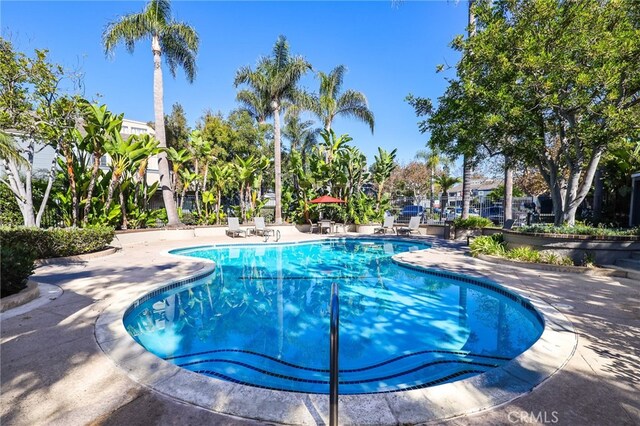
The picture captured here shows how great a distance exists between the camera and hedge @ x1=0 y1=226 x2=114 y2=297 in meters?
5.20

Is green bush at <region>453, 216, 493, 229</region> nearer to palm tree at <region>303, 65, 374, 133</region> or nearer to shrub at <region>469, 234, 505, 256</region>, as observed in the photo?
shrub at <region>469, 234, 505, 256</region>

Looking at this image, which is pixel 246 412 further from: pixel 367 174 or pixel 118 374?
pixel 367 174

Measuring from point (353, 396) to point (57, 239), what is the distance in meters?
10.5

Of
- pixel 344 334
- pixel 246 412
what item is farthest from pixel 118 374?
pixel 344 334

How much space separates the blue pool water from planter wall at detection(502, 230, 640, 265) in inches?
131

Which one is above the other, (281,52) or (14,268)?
(281,52)

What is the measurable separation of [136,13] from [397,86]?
14.7 metres

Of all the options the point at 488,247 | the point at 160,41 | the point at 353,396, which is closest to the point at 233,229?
the point at 160,41

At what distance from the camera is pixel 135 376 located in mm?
3166

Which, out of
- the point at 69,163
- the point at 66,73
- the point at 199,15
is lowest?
the point at 69,163

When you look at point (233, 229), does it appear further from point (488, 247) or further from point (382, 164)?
point (488, 247)

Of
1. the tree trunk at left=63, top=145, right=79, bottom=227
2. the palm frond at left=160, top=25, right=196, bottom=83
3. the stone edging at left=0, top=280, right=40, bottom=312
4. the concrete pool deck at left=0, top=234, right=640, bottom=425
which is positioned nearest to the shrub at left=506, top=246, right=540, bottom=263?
the concrete pool deck at left=0, top=234, right=640, bottom=425

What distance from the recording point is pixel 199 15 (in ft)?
53.3

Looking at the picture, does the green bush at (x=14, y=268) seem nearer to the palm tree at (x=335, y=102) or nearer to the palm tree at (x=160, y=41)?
the palm tree at (x=160, y=41)
